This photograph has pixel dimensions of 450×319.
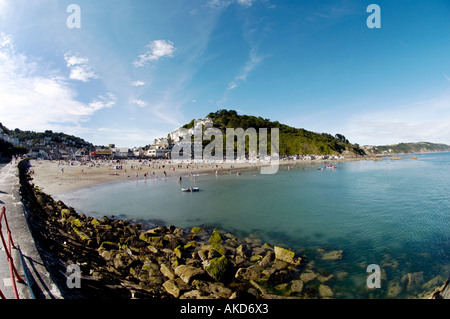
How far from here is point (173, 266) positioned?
1106cm

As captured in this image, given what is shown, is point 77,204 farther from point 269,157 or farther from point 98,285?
point 269,157

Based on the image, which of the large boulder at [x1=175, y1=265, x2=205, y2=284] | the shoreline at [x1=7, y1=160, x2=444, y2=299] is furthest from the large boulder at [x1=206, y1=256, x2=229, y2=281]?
the large boulder at [x1=175, y1=265, x2=205, y2=284]

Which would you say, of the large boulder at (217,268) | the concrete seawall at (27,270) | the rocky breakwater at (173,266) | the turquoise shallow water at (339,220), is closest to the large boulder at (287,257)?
the rocky breakwater at (173,266)

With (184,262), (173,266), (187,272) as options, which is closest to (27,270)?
(187,272)

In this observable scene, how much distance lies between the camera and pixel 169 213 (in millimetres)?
22484

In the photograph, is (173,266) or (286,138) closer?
(173,266)

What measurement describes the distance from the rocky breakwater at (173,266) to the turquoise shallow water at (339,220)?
7.34 ft

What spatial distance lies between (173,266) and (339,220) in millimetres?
16942

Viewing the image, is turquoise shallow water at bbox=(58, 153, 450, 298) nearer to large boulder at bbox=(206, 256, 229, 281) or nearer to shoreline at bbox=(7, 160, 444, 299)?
shoreline at bbox=(7, 160, 444, 299)

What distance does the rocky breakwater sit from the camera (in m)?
8.72

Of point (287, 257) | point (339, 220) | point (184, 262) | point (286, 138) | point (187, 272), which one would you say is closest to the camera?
point (187, 272)

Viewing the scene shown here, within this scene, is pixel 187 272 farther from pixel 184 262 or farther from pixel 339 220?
pixel 339 220

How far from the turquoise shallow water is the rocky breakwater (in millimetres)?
2238
